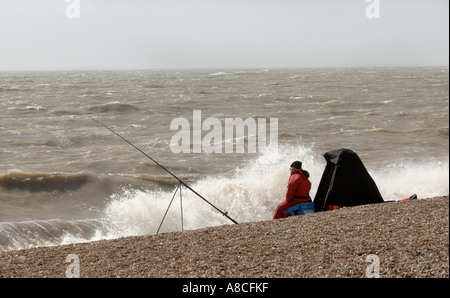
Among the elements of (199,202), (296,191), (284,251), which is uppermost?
(296,191)

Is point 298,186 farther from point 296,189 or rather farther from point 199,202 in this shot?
point 199,202

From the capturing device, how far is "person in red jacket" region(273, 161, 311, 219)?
754cm

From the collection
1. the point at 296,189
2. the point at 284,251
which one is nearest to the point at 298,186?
the point at 296,189

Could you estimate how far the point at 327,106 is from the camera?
3052cm

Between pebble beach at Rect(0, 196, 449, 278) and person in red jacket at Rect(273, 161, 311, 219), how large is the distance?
0.87m

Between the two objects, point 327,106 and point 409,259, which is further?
point 327,106

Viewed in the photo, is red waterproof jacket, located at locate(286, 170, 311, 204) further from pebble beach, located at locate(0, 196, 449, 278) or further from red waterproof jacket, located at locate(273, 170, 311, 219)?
pebble beach, located at locate(0, 196, 449, 278)

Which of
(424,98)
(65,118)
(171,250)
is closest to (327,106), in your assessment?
(424,98)

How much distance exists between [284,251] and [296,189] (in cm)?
243

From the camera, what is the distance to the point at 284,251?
5246 mm

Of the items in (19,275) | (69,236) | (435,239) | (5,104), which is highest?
(5,104)

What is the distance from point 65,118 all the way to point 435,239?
2112 cm
